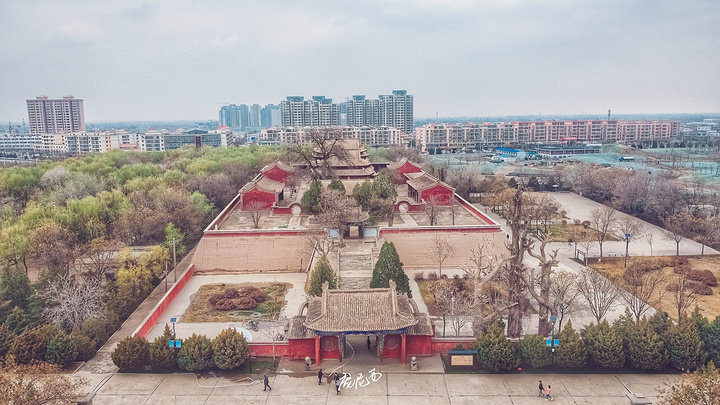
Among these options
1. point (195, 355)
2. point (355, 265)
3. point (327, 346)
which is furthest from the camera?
point (355, 265)

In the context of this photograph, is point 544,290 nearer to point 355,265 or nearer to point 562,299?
point 562,299

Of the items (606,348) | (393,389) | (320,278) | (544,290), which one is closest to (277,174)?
(320,278)

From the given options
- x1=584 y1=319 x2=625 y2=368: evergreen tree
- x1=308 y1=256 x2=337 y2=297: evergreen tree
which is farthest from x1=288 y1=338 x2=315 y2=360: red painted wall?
x1=584 y1=319 x2=625 y2=368: evergreen tree

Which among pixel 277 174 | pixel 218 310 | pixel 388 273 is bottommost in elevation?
pixel 218 310

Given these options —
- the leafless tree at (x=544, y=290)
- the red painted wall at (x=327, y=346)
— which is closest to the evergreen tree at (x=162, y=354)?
the red painted wall at (x=327, y=346)

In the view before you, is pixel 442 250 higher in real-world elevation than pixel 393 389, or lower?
higher

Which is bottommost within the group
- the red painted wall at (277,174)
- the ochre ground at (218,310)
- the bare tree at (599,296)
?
the ochre ground at (218,310)

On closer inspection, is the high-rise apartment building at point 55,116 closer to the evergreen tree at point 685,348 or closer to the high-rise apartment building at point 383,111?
the high-rise apartment building at point 383,111
